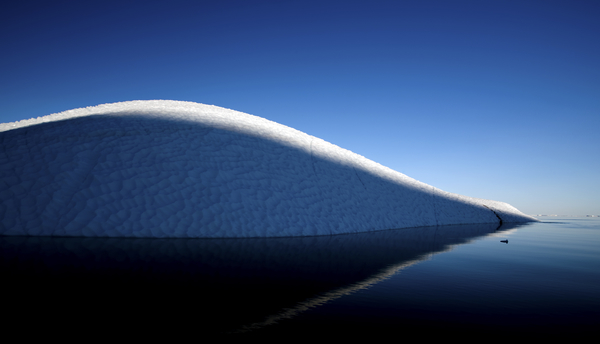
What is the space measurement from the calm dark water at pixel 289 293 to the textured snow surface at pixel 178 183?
3417mm

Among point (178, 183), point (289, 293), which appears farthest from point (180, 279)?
point (178, 183)

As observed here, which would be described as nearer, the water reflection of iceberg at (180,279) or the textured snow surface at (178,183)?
the water reflection of iceberg at (180,279)

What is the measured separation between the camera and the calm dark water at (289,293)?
3.73m

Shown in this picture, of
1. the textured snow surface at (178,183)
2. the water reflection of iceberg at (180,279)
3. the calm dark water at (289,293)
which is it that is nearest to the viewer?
the calm dark water at (289,293)

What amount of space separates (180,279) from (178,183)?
9122mm

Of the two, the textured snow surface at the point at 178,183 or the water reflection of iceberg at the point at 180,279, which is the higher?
the textured snow surface at the point at 178,183

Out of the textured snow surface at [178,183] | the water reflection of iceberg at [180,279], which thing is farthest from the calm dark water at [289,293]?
the textured snow surface at [178,183]

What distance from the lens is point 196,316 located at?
12.9ft

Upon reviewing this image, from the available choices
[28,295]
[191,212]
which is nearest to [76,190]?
[191,212]

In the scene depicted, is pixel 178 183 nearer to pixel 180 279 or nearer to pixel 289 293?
pixel 180 279

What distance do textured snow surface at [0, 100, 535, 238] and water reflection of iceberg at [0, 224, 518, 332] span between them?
246 centimetres

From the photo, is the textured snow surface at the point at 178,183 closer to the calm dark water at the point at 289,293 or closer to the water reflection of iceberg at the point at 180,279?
the water reflection of iceberg at the point at 180,279

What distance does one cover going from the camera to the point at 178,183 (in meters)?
14.1

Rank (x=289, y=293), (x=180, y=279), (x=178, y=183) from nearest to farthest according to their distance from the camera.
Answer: (x=289, y=293)
(x=180, y=279)
(x=178, y=183)
